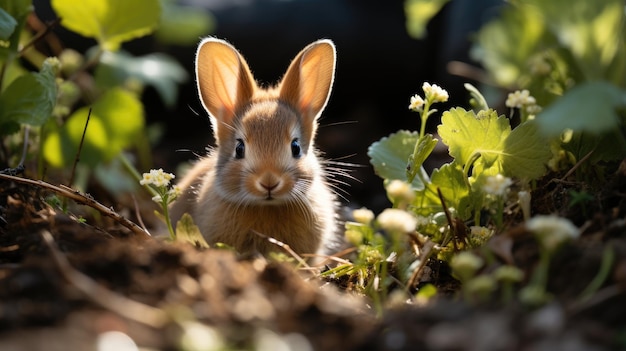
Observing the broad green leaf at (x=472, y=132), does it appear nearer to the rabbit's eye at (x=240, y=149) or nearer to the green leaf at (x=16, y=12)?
the rabbit's eye at (x=240, y=149)

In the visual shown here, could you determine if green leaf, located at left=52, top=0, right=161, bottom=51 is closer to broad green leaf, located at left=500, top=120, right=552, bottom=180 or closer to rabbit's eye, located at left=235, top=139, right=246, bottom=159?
rabbit's eye, located at left=235, top=139, right=246, bottom=159

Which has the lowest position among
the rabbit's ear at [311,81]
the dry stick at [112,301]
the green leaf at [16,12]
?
the dry stick at [112,301]

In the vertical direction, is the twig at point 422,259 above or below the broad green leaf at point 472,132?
below

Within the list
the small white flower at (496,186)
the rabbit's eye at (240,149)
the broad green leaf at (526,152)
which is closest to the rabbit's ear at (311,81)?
the rabbit's eye at (240,149)

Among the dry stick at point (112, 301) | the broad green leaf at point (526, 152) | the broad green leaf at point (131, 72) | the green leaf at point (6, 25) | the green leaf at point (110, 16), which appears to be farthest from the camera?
the broad green leaf at point (131, 72)

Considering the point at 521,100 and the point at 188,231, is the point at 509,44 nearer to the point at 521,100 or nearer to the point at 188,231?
the point at 521,100

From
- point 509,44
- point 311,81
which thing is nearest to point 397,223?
point 311,81

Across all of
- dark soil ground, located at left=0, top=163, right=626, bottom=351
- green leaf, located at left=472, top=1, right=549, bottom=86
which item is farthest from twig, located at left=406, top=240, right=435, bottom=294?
green leaf, located at left=472, top=1, right=549, bottom=86
